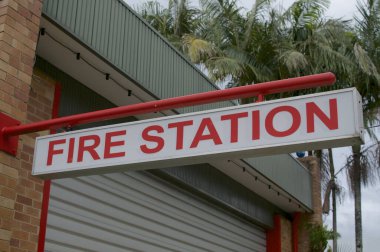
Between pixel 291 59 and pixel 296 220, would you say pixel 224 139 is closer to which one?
pixel 296 220

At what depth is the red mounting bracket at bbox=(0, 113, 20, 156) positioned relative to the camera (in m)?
5.58

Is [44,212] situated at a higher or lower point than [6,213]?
higher

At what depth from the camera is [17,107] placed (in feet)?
19.2

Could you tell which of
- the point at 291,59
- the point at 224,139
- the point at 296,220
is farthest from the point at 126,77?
the point at 291,59

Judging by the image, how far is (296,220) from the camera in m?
15.3

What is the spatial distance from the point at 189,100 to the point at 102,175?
373 centimetres

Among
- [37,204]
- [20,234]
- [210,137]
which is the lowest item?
[20,234]

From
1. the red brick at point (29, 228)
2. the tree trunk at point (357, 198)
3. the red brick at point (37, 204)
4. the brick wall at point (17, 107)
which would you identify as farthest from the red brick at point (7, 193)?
the tree trunk at point (357, 198)

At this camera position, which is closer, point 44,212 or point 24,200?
point 24,200

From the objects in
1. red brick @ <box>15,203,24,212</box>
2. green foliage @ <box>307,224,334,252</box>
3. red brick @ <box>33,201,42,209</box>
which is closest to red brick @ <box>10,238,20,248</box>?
red brick @ <box>15,203,24,212</box>

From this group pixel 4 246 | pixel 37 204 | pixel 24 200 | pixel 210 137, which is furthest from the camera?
pixel 37 204

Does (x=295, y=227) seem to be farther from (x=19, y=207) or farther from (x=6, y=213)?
(x=6, y=213)

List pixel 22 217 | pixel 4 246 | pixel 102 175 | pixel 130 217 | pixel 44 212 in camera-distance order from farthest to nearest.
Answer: pixel 130 217 < pixel 102 175 < pixel 44 212 < pixel 22 217 < pixel 4 246

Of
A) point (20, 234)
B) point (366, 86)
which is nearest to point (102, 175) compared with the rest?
point (20, 234)
